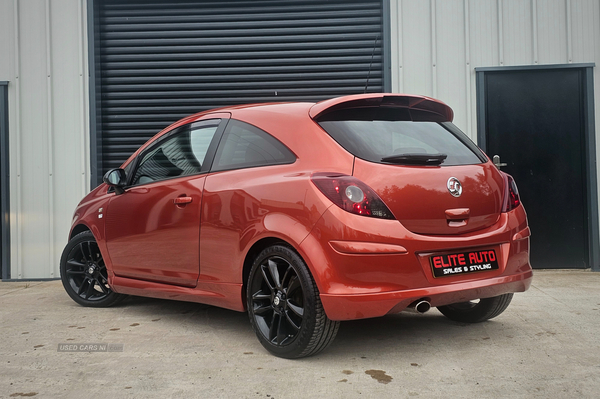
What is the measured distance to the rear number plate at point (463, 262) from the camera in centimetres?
336

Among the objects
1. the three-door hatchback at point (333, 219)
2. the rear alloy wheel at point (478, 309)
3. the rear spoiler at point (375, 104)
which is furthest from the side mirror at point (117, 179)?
the rear alloy wheel at point (478, 309)

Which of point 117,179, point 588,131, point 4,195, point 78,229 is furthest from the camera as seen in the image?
point 4,195

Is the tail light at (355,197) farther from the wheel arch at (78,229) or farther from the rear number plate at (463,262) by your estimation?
the wheel arch at (78,229)

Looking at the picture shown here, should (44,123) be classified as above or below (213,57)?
below

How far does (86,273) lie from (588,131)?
6091 mm

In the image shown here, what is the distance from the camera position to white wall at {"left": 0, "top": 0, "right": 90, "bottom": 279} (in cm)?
773

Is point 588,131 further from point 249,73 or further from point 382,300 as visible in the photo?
point 382,300

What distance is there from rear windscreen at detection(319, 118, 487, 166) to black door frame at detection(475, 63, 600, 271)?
3.83m

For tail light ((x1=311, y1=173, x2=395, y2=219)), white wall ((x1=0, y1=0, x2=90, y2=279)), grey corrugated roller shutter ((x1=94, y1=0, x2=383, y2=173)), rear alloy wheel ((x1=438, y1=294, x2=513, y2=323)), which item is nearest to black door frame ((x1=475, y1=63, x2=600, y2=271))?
grey corrugated roller shutter ((x1=94, y1=0, x2=383, y2=173))

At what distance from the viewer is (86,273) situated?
18.1 feet

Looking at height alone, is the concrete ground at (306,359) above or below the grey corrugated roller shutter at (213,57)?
below

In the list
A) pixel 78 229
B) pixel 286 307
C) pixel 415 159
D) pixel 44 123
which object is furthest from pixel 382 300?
pixel 44 123

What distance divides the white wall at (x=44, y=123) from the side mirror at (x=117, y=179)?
2.93m

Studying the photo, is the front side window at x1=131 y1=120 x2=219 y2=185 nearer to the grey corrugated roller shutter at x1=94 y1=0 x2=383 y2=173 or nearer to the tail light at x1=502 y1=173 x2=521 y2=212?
the tail light at x1=502 y1=173 x2=521 y2=212
